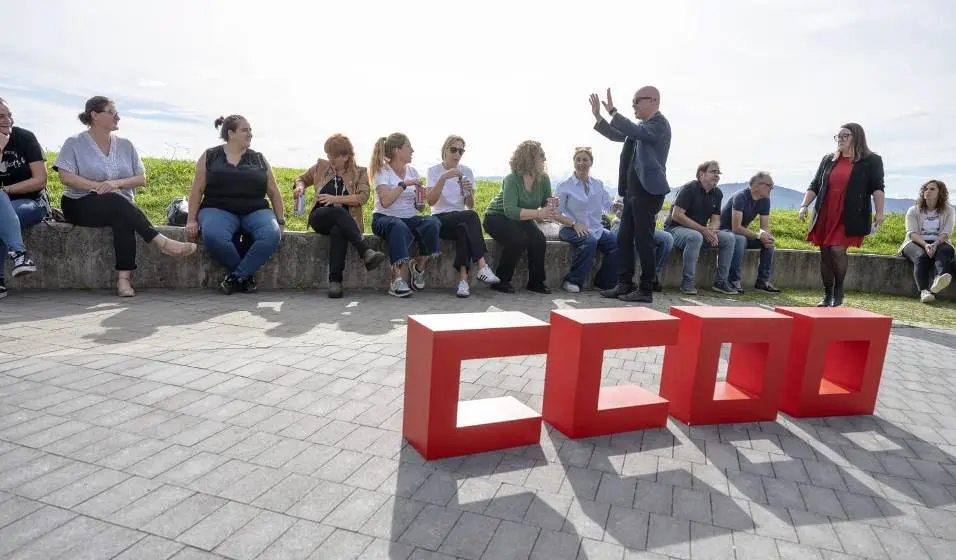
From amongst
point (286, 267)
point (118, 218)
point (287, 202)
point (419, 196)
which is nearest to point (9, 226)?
point (118, 218)

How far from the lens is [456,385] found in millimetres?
2971

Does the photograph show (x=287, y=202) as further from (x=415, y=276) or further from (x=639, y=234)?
(x=639, y=234)

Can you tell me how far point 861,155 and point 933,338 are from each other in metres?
2.16

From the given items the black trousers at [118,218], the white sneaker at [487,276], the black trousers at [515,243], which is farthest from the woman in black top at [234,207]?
the black trousers at [515,243]

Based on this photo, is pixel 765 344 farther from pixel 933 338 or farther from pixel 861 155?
pixel 861 155

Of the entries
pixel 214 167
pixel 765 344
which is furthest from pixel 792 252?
pixel 214 167

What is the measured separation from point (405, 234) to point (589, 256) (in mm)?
2454

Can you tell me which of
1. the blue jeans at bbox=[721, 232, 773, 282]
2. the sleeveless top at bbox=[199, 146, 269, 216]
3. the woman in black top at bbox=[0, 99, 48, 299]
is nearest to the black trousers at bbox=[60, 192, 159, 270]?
the woman in black top at bbox=[0, 99, 48, 299]

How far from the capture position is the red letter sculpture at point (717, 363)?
3.55m

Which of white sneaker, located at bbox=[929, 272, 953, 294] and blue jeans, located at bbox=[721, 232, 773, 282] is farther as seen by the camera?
blue jeans, located at bbox=[721, 232, 773, 282]

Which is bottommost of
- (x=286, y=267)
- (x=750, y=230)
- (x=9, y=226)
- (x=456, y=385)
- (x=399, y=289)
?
(x=399, y=289)

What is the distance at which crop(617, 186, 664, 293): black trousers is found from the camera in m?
7.05

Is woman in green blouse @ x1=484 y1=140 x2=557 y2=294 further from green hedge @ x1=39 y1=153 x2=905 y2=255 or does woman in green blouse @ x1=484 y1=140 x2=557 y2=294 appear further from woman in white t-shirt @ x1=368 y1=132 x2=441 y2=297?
green hedge @ x1=39 y1=153 x2=905 y2=255

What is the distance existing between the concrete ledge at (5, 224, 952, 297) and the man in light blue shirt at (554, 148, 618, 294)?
256mm
